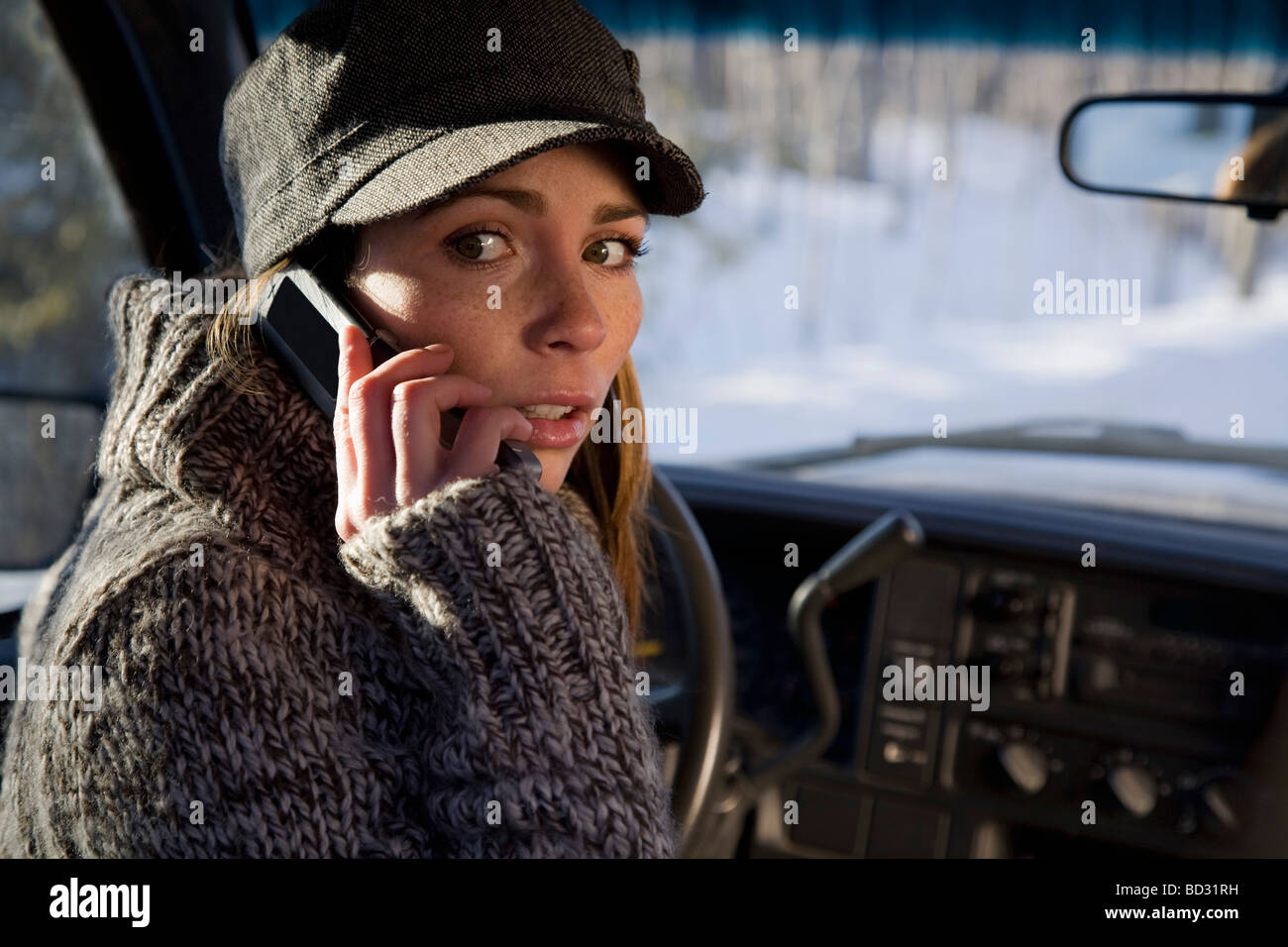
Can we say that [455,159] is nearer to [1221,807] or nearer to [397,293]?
[397,293]

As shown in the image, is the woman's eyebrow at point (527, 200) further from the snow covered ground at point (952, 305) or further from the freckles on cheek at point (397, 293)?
the snow covered ground at point (952, 305)

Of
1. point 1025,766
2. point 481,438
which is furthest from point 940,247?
point 481,438

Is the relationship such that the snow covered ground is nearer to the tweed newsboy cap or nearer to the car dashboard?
the car dashboard

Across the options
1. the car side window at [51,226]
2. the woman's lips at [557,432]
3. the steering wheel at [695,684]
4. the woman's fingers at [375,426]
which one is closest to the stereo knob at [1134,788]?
the steering wheel at [695,684]

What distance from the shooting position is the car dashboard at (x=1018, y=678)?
7.36ft

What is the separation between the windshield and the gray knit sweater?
145 cm

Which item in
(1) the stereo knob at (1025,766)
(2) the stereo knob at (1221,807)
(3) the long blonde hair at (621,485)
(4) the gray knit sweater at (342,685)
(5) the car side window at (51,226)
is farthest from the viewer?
(1) the stereo knob at (1025,766)

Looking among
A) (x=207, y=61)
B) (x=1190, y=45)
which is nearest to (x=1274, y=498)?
(x=1190, y=45)

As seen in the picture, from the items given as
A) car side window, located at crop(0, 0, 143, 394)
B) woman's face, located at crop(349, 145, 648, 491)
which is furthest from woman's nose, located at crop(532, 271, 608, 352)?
car side window, located at crop(0, 0, 143, 394)

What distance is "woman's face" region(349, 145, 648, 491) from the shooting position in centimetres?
133

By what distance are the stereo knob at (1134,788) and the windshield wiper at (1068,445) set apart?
74 centimetres

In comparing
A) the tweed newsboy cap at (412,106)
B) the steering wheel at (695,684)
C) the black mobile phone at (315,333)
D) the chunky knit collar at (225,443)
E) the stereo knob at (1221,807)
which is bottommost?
the stereo knob at (1221,807)

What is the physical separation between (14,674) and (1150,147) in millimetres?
2269

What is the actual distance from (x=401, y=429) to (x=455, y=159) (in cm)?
29
